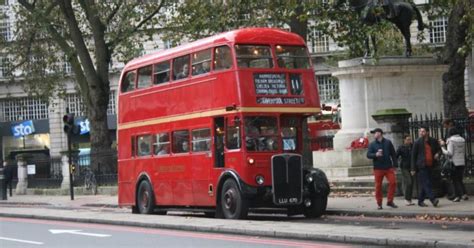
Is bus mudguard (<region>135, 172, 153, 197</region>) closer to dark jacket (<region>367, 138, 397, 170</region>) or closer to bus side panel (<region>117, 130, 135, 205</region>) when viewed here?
bus side panel (<region>117, 130, 135, 205</region>)

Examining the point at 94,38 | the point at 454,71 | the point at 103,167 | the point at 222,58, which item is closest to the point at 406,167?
the point at 222,58

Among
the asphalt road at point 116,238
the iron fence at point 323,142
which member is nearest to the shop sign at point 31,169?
the iron fence at point 323,142

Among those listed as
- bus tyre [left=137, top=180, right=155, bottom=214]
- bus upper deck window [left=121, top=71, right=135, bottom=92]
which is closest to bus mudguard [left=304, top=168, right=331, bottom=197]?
bus tyre [left=137, top=180, right=155, bottom=214]

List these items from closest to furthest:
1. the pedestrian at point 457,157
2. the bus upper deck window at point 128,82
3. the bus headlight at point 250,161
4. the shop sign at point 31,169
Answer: the bus headlight at point 250,161 < the pedestrian at point 457,157 < the bus upper deck window at point 128,82 < the shop sign at point 31,169

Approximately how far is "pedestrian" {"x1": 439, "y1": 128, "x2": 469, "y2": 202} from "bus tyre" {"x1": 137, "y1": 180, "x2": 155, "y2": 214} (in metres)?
8.11

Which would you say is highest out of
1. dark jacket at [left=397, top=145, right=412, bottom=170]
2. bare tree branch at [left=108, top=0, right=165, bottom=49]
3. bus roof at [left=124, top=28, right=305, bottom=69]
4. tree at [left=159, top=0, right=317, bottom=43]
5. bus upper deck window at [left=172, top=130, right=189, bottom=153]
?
bare tree branch at [left=108, top=0, right=165, bottom=49]

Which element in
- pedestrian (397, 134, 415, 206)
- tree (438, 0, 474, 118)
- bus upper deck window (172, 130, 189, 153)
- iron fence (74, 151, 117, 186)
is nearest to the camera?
pedestrian (397, 134, 415, 206)

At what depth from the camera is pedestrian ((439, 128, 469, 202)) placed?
60.2ft

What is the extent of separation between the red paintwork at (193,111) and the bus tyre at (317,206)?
4.26 feet

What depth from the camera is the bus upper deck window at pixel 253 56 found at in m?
18.2

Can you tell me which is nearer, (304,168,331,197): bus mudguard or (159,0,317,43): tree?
(304,168,331,197): bus mudguard

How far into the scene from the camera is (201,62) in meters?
19.4

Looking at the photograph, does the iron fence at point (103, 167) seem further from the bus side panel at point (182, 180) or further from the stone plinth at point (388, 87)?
the bus side panel at point (182, 180)

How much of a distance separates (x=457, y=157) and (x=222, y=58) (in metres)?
5.97
